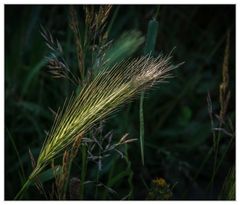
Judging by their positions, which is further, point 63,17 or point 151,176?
point 63,17

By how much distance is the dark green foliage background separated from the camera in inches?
65.7

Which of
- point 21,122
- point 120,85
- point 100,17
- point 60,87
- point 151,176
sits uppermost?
point 100,17

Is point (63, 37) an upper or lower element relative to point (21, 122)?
upper

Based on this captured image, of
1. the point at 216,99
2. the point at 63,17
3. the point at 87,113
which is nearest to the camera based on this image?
the point at 87,113

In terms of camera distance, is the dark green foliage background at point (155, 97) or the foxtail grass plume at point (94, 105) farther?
the dark green foliage background at point (155, 97)

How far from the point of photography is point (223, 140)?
188 centimetres

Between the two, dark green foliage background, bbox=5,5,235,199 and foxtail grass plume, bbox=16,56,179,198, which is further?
dark green foliage background, bbox=5,5,235,199

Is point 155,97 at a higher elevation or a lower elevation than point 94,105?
lower

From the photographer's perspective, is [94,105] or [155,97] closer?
[94,105]

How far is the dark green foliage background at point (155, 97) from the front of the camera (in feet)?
5.48

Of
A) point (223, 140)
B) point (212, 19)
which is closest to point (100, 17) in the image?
point (223, 140)

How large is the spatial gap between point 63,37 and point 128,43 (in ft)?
2.46

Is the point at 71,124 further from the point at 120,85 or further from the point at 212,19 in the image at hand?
the point at 212,19

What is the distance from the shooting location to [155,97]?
1.88m
